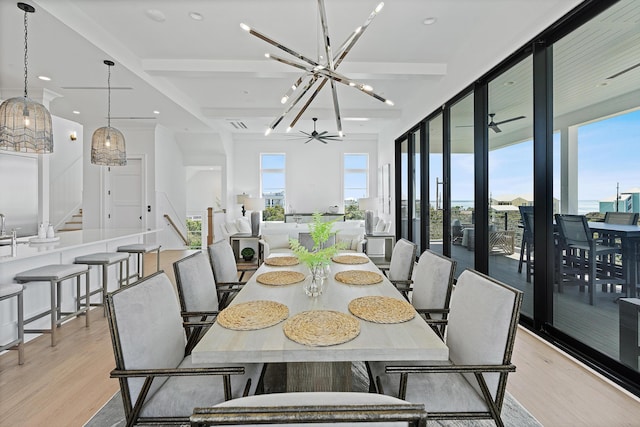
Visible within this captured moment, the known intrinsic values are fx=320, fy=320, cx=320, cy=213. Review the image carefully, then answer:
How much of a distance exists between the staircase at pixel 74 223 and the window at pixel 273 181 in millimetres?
4562

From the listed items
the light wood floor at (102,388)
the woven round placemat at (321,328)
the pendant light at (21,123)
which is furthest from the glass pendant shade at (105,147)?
the woven round placemat at (321,328)

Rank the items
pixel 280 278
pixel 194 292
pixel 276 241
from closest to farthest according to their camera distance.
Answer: pixel 194 292 < pixel 280 278 < pixel 276 241

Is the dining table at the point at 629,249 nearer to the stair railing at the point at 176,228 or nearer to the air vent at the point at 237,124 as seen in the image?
the air vent at the point at 237,124

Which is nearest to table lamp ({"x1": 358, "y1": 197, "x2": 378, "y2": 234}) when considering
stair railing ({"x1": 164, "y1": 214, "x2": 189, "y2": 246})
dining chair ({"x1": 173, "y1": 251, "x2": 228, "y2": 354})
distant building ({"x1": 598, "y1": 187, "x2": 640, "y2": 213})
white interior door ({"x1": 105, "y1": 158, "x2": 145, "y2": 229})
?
distant building ({"x1": 598, "y1": 187, "x2": 640, "y2": 213})

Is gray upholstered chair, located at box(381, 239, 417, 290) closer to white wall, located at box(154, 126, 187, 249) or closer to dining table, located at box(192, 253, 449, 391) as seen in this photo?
dining table, located at box(192, 253, 449, 391)

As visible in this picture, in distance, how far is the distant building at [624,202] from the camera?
6.39 feet

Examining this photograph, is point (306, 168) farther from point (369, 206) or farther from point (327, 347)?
point (327, 347)

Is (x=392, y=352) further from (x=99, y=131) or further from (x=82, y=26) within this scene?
(x=99, y=131)

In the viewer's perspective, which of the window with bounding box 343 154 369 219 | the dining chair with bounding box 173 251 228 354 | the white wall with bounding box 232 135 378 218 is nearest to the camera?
the dining chair with bounding box 173 251 228 354

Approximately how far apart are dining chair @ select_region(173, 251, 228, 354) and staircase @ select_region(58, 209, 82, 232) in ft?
23.7

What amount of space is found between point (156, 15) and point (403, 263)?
3386mm

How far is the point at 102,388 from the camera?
209cm

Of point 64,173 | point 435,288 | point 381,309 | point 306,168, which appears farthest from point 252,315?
point 64,173

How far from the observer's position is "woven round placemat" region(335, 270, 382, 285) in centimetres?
210
